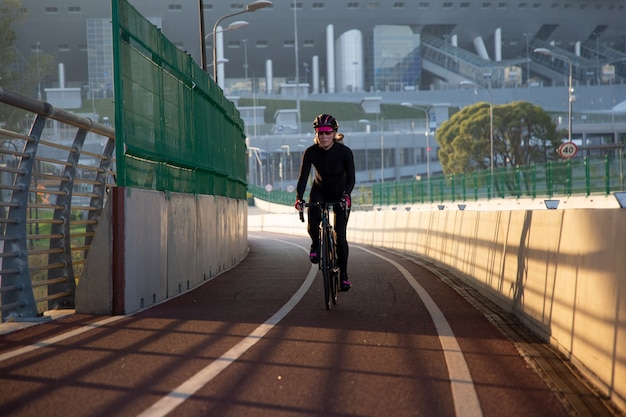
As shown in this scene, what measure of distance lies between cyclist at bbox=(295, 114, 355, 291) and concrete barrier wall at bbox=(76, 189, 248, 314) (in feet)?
5.86

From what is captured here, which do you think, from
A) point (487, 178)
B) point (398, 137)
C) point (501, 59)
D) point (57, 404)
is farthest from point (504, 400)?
point (501, 59)

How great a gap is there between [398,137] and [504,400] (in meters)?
127

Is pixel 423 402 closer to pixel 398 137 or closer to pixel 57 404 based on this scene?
pixel 57 404

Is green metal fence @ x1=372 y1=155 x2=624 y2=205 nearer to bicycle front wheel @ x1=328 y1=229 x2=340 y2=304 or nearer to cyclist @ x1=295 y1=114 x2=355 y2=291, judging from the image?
cyclist @ x1=295 y1=114 x2=355 y2=291

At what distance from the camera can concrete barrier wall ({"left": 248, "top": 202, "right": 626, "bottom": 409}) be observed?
6.10m

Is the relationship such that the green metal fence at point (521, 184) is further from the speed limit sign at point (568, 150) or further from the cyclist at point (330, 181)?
the cyclist at point (330, 181)

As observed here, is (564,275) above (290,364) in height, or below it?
above

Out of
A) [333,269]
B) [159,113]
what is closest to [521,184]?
[159,113]

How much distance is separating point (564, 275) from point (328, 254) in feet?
11.4

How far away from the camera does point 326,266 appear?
10539mm

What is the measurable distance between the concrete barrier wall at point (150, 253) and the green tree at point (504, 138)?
6685cm

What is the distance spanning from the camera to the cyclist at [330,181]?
10.9 m

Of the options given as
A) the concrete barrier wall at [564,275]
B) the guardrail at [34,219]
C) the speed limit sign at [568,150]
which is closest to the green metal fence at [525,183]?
the speed limit sign at [568,150]

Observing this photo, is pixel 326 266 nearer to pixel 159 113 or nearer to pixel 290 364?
pixel 159 113
